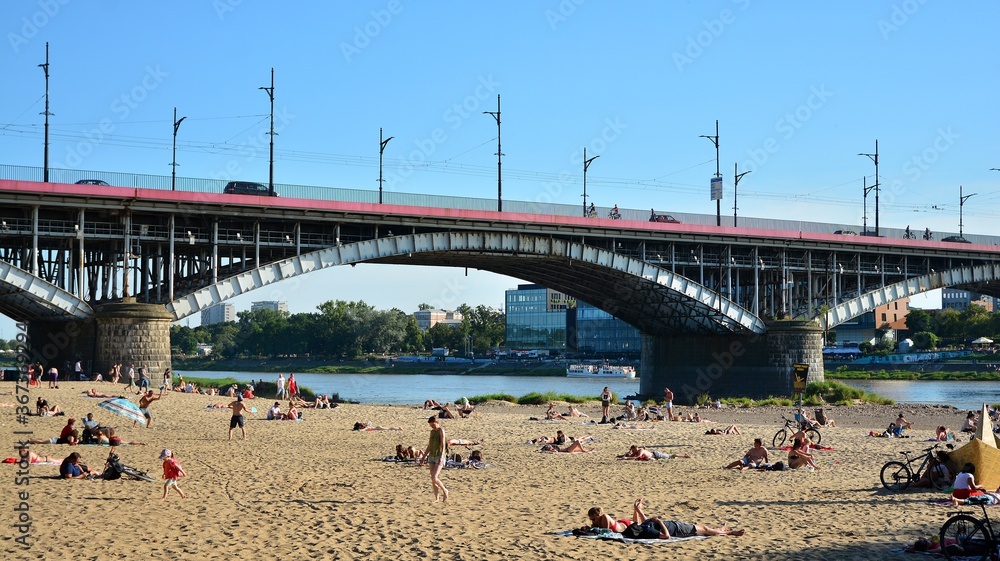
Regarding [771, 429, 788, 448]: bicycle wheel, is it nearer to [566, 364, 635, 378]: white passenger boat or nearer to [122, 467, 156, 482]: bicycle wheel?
[122, 467, 156, 482]: bicycle wheel

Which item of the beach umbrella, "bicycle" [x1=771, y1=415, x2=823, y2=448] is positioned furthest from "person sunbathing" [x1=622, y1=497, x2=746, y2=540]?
the beach umbrella

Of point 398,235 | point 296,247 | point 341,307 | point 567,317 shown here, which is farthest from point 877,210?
point 341,307

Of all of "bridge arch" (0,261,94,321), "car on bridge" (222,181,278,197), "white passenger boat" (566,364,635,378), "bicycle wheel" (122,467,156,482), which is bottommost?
"white passenger boat" (566,364,635,378)

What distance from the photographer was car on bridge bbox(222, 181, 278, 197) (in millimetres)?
55375

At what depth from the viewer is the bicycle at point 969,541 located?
48.4 feet

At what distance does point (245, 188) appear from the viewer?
55.7 metres

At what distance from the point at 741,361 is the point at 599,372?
2742 inches

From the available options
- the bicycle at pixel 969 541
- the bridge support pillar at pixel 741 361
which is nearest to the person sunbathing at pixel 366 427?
the bicycle at pixel 969 541

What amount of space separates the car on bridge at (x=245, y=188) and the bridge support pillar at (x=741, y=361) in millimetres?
32366

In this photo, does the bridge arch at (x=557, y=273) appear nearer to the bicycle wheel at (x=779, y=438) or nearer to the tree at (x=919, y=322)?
the bicycle wheel at (x=779, y=438)

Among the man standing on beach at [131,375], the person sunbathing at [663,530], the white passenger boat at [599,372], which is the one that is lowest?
the white passenger boat at [599,372]

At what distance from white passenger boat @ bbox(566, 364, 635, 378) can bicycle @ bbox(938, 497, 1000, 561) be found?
126 metres

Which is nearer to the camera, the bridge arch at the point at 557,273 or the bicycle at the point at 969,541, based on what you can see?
the bicycle at the point at 969,541

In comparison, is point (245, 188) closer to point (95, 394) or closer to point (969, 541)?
point (95, 394)
